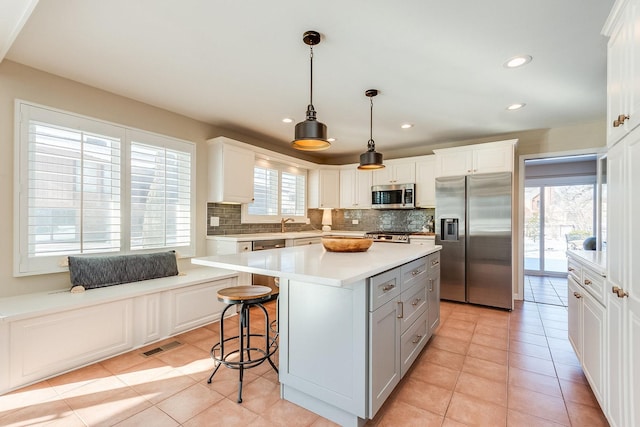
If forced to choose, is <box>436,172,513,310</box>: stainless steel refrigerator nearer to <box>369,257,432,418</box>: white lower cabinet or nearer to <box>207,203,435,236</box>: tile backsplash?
<box>207,203,435,236</box>: tile backsplash

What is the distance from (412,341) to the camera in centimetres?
224

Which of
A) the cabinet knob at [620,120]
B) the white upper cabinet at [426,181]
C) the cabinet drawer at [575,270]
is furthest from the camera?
the white upper cabinet at [426,181]

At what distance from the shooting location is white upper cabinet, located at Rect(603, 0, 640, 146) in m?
1.31

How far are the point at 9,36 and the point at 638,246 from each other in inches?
146

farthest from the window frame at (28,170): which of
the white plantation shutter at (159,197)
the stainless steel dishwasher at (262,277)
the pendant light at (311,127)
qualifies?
the pendant light at (311,127)

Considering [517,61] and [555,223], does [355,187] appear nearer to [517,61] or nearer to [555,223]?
[517,61]

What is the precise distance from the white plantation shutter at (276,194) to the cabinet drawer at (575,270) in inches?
147

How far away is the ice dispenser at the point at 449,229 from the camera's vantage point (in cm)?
421

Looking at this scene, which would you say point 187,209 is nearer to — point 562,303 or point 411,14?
point 411,14

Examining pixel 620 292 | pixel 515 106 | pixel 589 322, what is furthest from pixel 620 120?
pixel 515 106

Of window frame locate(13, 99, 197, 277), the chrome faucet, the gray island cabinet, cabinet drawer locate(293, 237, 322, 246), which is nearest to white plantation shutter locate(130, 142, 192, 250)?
window frame locate(13, 99, 197, 277)

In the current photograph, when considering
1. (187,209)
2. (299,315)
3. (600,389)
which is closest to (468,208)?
(600,389)

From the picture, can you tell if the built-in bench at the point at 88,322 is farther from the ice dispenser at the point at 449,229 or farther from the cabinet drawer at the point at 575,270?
the cabinet drawer at the point at 575,270

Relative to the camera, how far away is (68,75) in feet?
8.74
